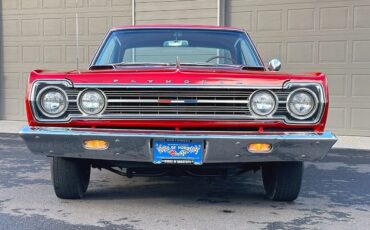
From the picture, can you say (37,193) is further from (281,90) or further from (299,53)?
(299,53)

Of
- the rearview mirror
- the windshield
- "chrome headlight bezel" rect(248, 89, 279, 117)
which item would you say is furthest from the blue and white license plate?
the rearview mirror

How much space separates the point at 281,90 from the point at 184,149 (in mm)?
889

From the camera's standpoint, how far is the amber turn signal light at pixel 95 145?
13.0ft

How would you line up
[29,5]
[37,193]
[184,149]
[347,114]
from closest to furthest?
1. [184,149]
2. [37,193]
3. [347,114]
4. [29,5]

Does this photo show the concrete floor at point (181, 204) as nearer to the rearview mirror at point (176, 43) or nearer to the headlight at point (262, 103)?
the headlight at point (262, 103)

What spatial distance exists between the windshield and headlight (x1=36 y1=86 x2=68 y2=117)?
1.19 m

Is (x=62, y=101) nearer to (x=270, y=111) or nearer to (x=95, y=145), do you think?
(x=95, y=145)

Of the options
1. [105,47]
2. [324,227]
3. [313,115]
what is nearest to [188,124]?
[313,115]

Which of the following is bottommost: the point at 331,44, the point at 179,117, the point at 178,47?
the point at 179,117

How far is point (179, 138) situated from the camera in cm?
391

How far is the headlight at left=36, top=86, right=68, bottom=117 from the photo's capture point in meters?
4.07

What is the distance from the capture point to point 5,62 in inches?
479

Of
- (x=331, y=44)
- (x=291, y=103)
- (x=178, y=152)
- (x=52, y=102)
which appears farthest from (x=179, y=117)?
(x=331, y=44)

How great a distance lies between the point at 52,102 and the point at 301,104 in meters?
1.97
